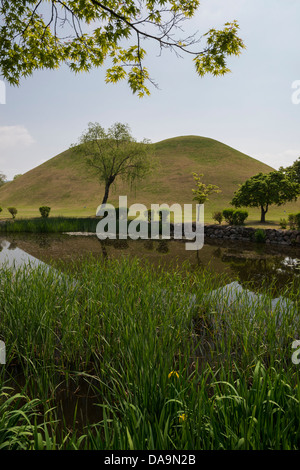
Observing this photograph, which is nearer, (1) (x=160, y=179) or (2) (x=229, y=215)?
(2) (x=229, y=215)

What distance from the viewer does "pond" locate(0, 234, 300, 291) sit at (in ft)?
33.5

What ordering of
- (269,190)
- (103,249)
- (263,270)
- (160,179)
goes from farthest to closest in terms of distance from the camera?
1. (160,179)
2. (269,190)
3. (103,249)
4. (263,270)

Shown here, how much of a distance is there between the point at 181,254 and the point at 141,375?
36.7ft

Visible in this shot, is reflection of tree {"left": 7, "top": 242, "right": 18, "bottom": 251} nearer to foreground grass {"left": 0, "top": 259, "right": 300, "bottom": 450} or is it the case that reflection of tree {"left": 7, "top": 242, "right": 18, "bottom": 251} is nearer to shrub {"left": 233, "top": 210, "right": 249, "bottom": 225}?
foreground grass {"left": 0, "top": 259, "right": 300, "bottom": 450}

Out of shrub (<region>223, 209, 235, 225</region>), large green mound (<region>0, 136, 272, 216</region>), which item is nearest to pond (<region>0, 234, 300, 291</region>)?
shrub (<region>223, 209, 235, 225</region>)

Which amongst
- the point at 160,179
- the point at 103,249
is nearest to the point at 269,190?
the point at 103,249

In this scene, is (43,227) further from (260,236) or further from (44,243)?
(260,236)

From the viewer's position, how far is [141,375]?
2627mm

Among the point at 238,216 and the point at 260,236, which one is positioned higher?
the point at 238,216

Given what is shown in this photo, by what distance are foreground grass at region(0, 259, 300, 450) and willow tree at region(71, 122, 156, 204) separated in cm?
2494

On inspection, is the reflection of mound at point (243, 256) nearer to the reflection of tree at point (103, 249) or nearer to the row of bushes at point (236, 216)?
the reflection of tree at point (103, 249)
